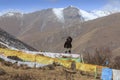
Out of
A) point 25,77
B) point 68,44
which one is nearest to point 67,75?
point 25,77

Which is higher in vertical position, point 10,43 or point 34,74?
point 10,43

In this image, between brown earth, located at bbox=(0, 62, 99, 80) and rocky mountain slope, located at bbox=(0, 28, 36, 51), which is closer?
brown earth, located at bbox=(0, 62, 99, 80)

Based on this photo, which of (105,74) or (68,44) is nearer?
(105,74)

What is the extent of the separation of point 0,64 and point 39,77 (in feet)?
17.8

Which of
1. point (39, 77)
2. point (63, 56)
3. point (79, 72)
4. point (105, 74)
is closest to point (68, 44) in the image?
point (63, 56)

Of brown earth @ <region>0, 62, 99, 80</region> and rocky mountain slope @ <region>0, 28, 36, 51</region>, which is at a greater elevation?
rocky mountain slope @ <region>0, 28, 36, 51</region>

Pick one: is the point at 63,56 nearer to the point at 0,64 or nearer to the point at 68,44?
the point at 68,44

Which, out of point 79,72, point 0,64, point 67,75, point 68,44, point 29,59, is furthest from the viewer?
point 68,44

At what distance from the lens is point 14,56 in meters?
36.8

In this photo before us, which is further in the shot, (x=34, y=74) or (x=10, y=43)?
(x=10, y=43)

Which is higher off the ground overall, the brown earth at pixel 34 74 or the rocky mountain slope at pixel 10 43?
the rocky mountain slope at pixel 10 43

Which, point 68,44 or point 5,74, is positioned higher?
point 68,44

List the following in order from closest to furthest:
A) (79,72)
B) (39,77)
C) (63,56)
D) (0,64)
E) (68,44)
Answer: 1. (39,77)
2. (0,64)
3. (79,72)
4. (68,44)
5. (63,56)

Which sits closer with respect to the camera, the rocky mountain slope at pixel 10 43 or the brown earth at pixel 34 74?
the brown earth at pixel 34 74
